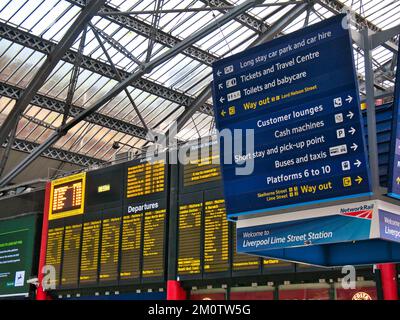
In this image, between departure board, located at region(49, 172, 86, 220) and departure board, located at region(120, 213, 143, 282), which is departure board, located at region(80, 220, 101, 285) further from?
departure board, located at region(120, 213, 143, 282)

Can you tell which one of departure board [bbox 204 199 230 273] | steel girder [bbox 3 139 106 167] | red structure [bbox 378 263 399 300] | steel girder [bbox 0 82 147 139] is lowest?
red structure [bbox 378 263 399 300]

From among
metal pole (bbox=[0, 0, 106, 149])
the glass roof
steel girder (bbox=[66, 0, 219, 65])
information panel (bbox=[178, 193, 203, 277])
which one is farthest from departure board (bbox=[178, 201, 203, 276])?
steel girder (bbox=[66, 0, 219, 65])

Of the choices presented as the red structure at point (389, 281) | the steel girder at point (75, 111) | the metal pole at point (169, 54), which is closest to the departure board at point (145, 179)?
the red structure at point (389, 281)

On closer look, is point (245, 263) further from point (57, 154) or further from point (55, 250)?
point (57, 154)

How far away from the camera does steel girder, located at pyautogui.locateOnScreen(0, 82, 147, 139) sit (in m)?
31.5

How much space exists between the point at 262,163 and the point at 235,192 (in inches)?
19.7

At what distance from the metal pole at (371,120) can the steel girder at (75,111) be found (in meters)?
27.1

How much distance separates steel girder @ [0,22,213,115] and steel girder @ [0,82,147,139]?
3.30m

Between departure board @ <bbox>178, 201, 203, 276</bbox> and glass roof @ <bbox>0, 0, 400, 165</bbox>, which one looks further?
glass roof @ <bbox>0, 0, 400, 165</bbox>

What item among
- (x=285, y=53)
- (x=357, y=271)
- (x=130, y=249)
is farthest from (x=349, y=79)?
→ (x=130, y=249)

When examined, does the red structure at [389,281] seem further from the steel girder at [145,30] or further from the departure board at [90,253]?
the steel girder at [145,30]

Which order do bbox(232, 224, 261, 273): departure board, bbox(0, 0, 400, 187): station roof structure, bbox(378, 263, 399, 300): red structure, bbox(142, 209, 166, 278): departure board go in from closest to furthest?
1. bbox(378, 263, 399, 300): red structure
2. bbox(232, 224, 261, 273): departure board
3. bbox(142, 209, 166, 278): departure board
4. bbox(0, 0, 400, 187): station roof structure

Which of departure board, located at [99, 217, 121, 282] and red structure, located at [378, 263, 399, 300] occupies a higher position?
departure board, located at [99, 217, 121, 282]

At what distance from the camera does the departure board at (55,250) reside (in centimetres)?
2019
